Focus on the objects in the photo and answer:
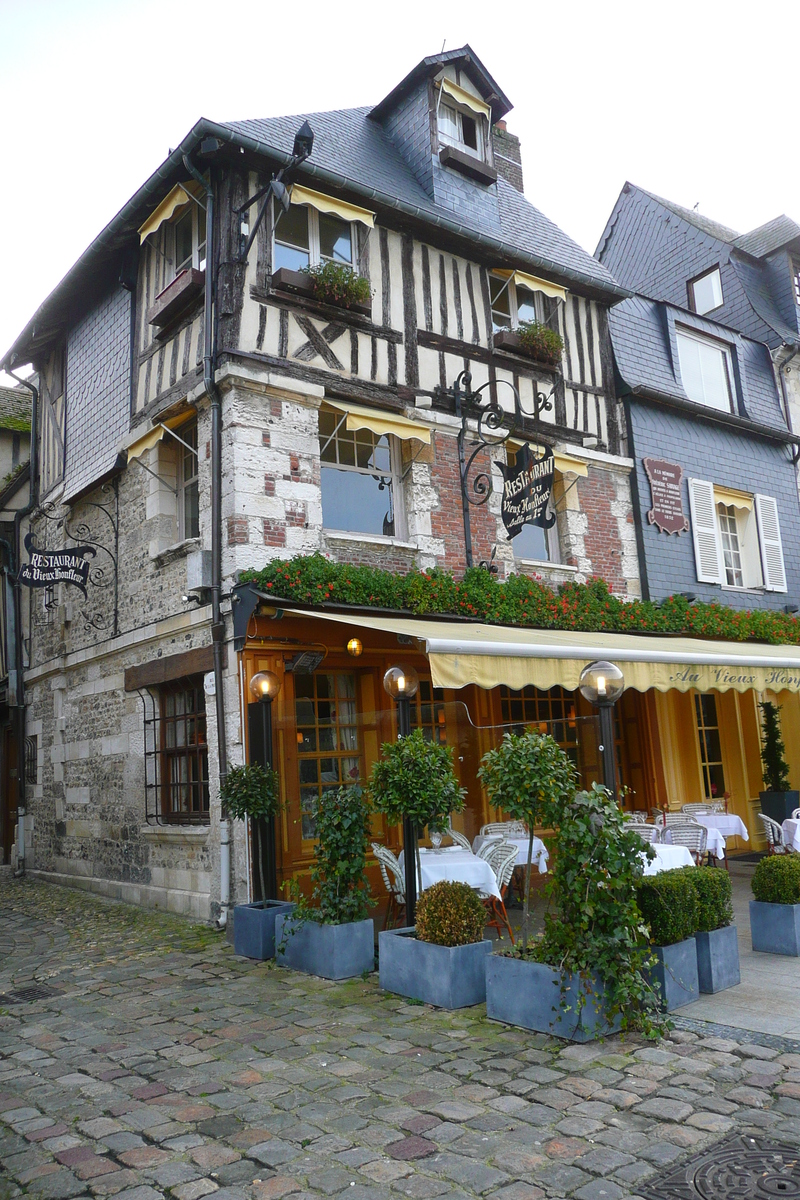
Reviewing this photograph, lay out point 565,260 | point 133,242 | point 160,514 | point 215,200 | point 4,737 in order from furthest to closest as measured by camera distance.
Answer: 1. point 4,737
2. point 565,260
3. point 133,242
4. point 160,514
5. point 215,200

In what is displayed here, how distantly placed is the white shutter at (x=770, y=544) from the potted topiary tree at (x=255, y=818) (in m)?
8.70

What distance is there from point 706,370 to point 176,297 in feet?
25.8

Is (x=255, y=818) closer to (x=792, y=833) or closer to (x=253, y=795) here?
(x=253, y=795)

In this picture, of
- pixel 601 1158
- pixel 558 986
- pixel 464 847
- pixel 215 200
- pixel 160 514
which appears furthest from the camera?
pixel 160 514

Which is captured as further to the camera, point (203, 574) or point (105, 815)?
point (105, 815)

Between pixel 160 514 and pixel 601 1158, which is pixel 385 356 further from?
pixel 601 1158

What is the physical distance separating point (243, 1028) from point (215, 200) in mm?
7227

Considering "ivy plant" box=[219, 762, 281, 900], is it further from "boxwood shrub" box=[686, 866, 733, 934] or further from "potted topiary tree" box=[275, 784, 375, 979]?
"boxwood shrub" box=[686, 866, 733, 934]

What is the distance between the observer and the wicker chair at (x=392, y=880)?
6.61 meters

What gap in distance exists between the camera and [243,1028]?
4.77 m

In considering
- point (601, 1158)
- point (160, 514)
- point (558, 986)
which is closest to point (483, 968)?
point (558, 986)

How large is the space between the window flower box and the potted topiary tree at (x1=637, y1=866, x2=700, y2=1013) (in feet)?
22.0

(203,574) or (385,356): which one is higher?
(385,356)

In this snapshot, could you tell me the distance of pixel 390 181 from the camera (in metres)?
10.1
